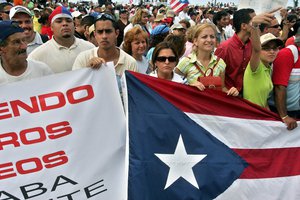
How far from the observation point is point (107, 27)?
4285mm

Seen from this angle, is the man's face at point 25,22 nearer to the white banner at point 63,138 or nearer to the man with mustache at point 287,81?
the white banner at point 63,138

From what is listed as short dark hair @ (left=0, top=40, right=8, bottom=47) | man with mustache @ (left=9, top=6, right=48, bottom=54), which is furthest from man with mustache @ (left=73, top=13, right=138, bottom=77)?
man with mustache @ (left=9, top=6, right=48, bottom=54)

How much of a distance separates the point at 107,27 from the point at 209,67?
1106 mm

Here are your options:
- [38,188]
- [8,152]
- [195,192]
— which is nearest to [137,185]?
[195,192]

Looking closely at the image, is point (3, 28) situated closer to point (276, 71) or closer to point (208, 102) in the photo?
point (208, 102)

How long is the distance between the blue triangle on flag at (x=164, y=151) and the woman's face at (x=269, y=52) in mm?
1060

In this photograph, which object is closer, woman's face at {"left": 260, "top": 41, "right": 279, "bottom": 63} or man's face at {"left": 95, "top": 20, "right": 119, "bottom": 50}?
man's face at {"left": 95, "top": 20, "right": 119, "bottom": 50}

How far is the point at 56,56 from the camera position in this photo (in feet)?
15.4

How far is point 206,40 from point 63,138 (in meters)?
1.82

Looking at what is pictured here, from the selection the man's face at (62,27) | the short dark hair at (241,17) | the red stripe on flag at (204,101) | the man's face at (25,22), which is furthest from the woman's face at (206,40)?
the man's face at (25,22)

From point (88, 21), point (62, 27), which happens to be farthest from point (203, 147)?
point (88, 21)

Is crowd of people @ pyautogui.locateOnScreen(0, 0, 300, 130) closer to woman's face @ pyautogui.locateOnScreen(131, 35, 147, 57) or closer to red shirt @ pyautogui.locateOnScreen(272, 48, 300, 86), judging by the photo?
red shirt @ pyautogui.locateOnScreen(272, 48, 300, 86)

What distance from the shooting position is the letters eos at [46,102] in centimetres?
340

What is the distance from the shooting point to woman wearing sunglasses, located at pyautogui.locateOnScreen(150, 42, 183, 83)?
4051 millimetres
